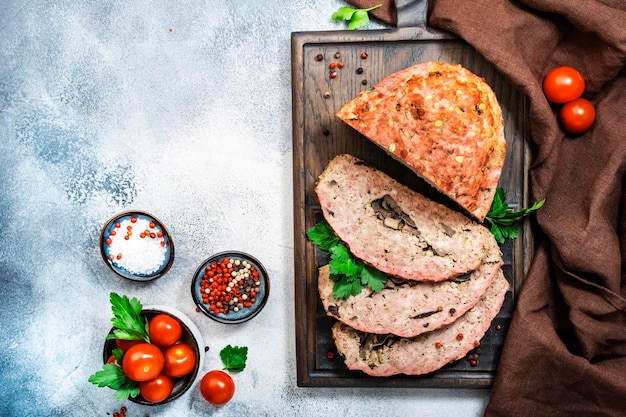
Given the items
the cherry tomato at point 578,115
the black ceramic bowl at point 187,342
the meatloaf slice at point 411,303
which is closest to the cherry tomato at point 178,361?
the black ceramic bowl at point 187,342

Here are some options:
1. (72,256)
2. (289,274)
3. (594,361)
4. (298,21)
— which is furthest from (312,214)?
(594,361)

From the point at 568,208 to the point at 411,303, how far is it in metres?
1.25

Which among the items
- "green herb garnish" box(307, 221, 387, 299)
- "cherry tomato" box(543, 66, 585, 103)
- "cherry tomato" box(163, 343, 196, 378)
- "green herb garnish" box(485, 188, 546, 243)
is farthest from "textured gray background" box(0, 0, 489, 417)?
"cherry tomato" box(543, 66, 585, 103)

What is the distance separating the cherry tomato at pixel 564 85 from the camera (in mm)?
3752

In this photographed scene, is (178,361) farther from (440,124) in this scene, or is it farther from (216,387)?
(440,124)

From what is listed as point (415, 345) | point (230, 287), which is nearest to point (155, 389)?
point (230, 287)

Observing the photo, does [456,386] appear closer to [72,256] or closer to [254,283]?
[254,283]

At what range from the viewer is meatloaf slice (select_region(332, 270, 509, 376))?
3.82 meters

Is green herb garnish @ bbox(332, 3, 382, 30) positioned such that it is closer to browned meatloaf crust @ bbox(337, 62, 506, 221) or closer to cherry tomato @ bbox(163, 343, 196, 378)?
browned meatloaf crust @ bbox(337, 62, 506, 221)

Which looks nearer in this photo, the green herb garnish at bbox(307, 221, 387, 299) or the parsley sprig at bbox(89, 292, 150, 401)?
the green herb garnish at bbox(307, 221, 387, 299)

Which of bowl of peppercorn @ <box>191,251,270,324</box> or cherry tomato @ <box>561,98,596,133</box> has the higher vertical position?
cherry tomato @ <box>561,98,596,133</box>

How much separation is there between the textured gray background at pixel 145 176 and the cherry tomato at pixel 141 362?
0.50 m

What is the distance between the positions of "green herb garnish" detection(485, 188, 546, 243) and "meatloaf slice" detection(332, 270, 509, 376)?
0.92 ft

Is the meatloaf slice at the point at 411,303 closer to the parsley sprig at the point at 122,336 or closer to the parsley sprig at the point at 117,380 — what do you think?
the parsley sprig at the point at 122,336
